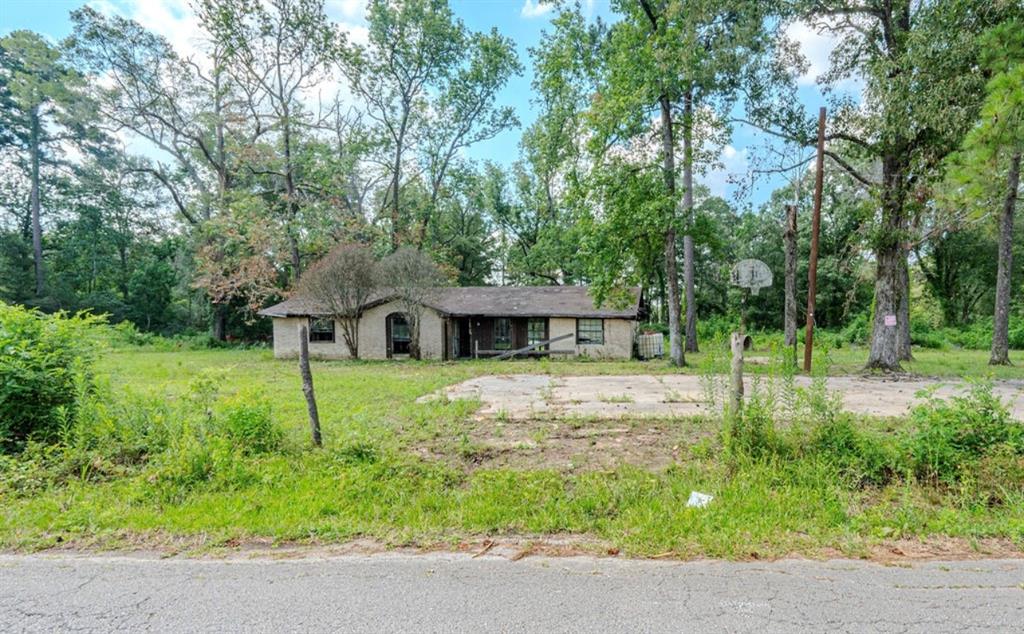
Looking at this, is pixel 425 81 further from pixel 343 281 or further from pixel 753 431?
pixel 753 431

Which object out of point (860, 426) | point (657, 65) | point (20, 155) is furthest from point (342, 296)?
point (20, 155)

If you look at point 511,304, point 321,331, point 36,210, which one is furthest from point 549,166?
point 36,210

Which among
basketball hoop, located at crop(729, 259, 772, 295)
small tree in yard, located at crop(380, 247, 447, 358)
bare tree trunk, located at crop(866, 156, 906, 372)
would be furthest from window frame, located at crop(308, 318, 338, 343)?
bare tree trunk, located at crop(866, 156, 906, 372)

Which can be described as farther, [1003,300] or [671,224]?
[1003,300]

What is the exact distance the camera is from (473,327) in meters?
19.6

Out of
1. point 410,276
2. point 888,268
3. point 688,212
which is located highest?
point 688,212

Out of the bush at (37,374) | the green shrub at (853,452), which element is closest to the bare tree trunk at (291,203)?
the bush at (37,374)

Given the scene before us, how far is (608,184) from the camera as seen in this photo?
13.3m

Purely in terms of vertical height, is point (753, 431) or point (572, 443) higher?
point (753, 431)

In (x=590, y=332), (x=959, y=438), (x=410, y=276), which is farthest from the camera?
(x=590, y=332)

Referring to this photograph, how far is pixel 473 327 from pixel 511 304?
1.89m

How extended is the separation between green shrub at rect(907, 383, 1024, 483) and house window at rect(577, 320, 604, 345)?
1362 cm

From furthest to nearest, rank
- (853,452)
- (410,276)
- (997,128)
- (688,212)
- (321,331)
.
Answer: (321,331)
(410,276)
(688,212)
(997,128)
(853,452)

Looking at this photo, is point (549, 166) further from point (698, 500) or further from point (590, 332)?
point (698, 500)
